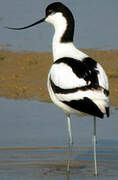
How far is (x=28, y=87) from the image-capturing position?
14.6 m

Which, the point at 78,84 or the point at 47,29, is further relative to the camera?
the point at 47,29

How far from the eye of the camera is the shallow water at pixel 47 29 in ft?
56.7

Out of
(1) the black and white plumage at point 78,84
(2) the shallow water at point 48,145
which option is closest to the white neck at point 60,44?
(1) the black and white plumage at point 78,84

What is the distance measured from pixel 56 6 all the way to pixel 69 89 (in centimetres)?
134

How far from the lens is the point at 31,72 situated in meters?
15.5

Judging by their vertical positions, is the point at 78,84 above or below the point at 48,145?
above

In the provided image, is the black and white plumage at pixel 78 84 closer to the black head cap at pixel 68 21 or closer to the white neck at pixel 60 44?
the white neck at pixel 60 44

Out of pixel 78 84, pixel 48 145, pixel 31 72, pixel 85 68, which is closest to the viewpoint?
pixel 78 84

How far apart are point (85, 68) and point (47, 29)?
820 cm

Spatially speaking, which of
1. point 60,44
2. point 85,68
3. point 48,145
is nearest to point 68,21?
point 60,44

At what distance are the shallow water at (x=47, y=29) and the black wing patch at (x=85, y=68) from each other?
22.2 ft

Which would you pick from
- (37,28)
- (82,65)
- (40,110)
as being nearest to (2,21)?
(37,28)

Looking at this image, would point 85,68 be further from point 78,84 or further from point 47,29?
point 47,29

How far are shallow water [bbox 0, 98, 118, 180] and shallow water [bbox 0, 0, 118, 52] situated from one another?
13.3 feet
